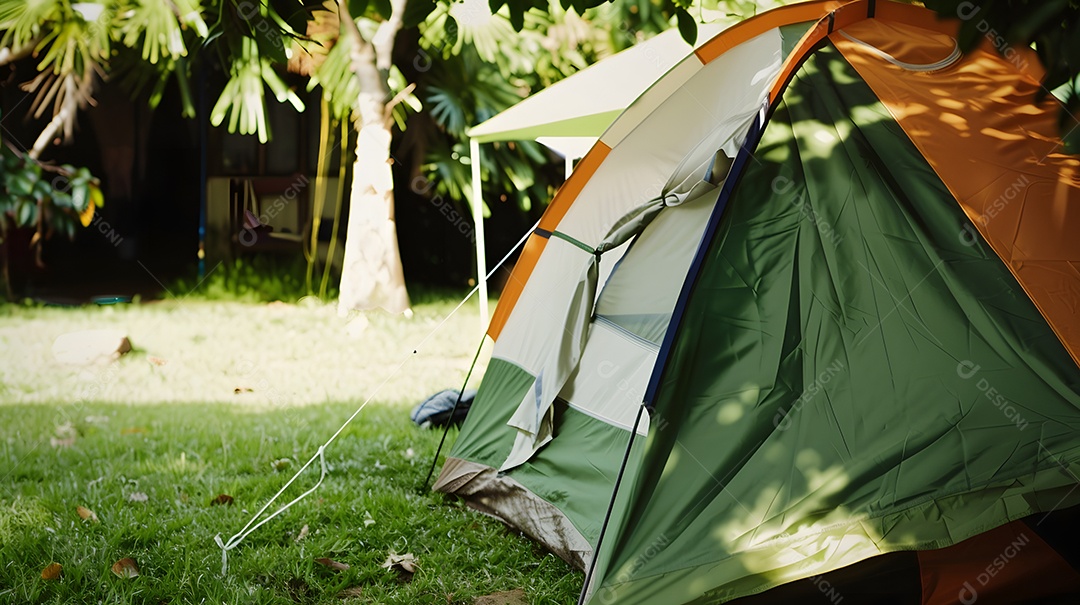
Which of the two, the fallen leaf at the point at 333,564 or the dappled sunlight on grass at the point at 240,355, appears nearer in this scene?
the fallen leaf at the point at 333,564

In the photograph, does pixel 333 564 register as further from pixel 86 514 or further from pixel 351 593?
pixel 86 514

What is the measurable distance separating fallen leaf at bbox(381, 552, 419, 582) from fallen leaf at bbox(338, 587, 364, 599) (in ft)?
0.48

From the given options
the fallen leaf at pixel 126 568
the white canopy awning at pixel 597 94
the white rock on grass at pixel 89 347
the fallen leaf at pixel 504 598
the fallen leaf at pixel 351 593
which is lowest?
the white rock on grass at pixel 89 347

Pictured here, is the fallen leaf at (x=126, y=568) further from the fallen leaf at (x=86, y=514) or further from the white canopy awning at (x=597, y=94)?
A: the white canopy awning at (x=597, y=94)

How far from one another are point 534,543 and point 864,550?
1.24 m

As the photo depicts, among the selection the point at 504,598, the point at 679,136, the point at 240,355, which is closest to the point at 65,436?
the point at 240,355

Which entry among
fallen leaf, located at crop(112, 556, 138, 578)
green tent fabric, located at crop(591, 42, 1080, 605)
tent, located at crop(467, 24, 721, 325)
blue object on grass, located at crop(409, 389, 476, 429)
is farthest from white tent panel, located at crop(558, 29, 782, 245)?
fallen leaf, located at crop(112, 556, 138, 578)

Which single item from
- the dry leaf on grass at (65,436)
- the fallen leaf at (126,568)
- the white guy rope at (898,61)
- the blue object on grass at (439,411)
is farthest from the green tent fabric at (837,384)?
the dry leaf on grass at (65,436)

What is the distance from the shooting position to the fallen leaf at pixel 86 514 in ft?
10.5

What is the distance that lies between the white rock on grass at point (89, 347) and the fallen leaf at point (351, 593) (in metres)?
3.86

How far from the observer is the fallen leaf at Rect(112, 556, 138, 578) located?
2768mm

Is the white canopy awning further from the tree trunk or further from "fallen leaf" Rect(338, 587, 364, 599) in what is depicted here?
the tree trunk

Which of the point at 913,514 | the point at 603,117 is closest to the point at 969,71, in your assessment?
the point at 913,514

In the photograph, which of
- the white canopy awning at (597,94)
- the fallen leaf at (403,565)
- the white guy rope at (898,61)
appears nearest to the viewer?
the white guy rope at (898,61)
